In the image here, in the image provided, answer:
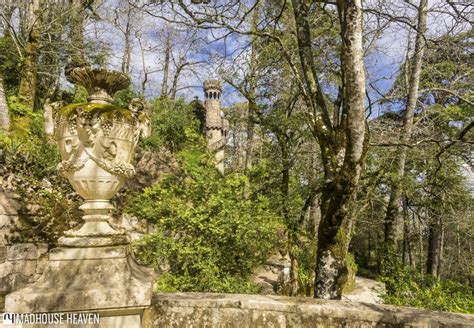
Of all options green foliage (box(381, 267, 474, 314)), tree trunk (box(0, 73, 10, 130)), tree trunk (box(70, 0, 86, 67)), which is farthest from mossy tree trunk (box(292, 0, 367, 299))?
tree trunk (box(70, 0, 86, 67))

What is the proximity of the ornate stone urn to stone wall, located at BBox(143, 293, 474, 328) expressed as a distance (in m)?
0.73

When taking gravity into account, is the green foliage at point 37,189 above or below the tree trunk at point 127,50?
below

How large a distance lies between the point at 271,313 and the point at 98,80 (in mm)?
2367

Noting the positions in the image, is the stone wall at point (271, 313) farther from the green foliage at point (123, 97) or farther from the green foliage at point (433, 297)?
the green foliage at point (123, 97)

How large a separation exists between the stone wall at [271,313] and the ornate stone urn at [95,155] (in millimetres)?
728

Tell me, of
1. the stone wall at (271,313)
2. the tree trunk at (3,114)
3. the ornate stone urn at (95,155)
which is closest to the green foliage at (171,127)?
the tree trunk at (3,114)

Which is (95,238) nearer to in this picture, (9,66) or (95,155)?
(95,155)

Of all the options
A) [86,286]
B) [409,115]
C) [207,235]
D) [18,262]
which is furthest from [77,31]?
[86,286]

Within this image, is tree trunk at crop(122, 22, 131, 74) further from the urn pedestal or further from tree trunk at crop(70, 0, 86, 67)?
the urn pedestal

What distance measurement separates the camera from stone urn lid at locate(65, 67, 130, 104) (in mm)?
2543

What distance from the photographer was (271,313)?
2492 millimetres

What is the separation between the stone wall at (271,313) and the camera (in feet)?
7.60

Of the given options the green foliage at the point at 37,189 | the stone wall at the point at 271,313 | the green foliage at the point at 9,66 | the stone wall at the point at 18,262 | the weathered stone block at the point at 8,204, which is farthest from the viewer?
the green foliage at the point at 9,66

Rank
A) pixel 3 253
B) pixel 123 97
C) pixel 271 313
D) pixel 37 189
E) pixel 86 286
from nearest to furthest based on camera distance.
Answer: pixel 86 286 → pixel 271 313 → pixel 3 253 → pixel 37 189 → pixel 123 97
